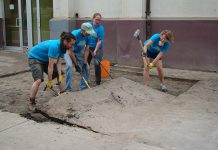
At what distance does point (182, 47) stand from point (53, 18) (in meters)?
4.66

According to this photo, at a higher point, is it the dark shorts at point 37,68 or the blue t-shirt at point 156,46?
the blue t-shirt at point 156,46

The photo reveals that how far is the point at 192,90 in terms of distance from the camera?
698 cm

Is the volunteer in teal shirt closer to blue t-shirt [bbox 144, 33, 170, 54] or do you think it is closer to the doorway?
blue t-shirt [bbox 144, 33, 170, 54]

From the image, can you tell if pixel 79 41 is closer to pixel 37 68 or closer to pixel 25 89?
pixel 37 68

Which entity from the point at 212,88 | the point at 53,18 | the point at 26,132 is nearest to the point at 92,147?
the point at 26,132

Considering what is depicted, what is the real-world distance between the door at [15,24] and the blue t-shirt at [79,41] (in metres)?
6.81

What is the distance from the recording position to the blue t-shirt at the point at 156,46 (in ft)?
22.4

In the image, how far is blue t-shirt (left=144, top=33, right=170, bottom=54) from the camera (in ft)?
22.4

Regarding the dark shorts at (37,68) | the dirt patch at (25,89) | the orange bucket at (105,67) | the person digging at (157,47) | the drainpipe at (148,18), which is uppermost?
the drainpipe at (148,18)

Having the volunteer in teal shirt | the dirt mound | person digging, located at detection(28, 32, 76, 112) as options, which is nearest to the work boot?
person digging, located at detection(28, 32, 76, 112)

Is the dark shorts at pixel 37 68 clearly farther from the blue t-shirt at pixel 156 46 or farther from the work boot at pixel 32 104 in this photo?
the blue t-shirt at pixel 156 46

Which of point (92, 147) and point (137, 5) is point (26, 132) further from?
point (137, 5)

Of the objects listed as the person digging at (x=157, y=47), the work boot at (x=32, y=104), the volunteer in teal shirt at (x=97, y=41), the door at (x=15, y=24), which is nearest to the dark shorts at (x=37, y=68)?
the work boot at (x=32, y=104)

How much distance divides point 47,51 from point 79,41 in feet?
3.18
